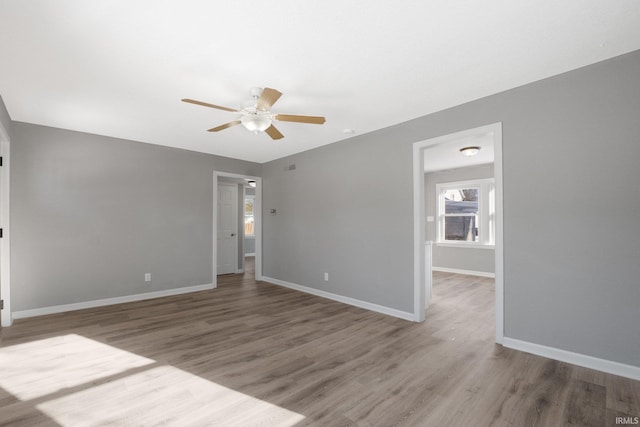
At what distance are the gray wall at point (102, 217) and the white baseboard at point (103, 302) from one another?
0.06 m

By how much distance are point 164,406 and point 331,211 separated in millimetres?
3398

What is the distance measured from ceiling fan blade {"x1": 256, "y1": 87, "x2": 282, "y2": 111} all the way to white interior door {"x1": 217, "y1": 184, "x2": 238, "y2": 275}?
15.6ft

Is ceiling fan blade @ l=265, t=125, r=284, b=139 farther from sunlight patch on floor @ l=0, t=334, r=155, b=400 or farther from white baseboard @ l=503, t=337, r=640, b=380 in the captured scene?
white baseboard @ l=503, t=337, r=640, b=380

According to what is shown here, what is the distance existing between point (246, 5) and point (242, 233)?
20.1 feet

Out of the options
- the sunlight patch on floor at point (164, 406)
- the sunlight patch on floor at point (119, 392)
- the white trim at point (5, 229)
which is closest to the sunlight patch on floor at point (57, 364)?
the sunlight patch on floor at point (119, 392)

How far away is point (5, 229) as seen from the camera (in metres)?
3.58

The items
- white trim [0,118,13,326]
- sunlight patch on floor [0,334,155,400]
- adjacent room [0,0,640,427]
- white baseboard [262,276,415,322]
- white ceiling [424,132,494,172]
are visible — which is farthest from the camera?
white ceiling [424,132,494,172]

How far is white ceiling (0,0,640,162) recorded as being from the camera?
6.01 feet

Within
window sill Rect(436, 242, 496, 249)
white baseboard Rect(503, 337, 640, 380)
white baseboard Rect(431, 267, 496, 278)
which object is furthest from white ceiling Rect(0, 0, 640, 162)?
white baseboard Rect(431, 267, 496, 278)

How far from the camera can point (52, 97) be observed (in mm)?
3061

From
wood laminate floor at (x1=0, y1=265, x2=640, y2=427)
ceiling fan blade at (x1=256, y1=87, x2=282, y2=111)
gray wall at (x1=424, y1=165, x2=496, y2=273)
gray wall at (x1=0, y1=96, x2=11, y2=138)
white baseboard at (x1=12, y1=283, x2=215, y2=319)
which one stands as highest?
gray wall at (x1=0, y1=96, x2=11, y2=138)

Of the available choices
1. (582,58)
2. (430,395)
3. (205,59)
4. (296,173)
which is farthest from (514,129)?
(296,173)

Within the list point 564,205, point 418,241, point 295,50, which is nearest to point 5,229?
point 295,50

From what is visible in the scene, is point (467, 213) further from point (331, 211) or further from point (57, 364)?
point (57, 364)
